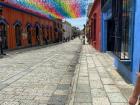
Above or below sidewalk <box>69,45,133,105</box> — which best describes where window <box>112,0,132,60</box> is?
above

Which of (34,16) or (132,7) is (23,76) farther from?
(34,16)

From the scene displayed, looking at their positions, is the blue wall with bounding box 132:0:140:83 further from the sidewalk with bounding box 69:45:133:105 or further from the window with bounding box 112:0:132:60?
the window with bounding box 112:0:132:60

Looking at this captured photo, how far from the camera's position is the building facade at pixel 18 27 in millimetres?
25734

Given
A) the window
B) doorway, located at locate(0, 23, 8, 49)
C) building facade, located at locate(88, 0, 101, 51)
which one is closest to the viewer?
the window

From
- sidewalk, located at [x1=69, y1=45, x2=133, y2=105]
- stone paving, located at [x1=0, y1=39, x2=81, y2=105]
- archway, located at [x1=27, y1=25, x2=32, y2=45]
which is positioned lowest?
stone paving, located at [x1=0, y1=39, x2=81, y2=105]

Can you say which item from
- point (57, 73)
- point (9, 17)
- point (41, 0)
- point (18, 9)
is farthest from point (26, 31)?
point (57, 73)

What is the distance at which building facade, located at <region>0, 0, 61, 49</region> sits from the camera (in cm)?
2573

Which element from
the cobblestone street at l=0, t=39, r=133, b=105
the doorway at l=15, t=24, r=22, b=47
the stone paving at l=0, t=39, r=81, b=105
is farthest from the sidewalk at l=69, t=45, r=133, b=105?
the doorway at l=15, t=24, r=22, b=47

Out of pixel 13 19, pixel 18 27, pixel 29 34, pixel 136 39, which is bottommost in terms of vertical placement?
pixel 29 34

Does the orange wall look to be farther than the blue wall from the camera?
Yes

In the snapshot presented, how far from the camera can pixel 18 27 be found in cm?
3017

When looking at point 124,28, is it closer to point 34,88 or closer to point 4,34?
point 34,88

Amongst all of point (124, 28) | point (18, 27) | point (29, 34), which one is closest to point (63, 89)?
point (124, 28)

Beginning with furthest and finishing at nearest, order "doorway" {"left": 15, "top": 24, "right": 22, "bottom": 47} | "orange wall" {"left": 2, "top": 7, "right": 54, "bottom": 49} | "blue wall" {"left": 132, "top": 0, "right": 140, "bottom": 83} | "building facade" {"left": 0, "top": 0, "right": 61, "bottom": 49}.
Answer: "doorway" {"left": 15, "top": 24, "right": 22, "bottom": 47}, "orange wall" {"left": 2, "top": 7, "right": 54, "bottom": 49}, "building facade" {"left": 0, "top": 0, "right": 61, "bottom": 49}, "blue wall" {"left": 132, "top": 0, "right": 140, "bottom": 83}
